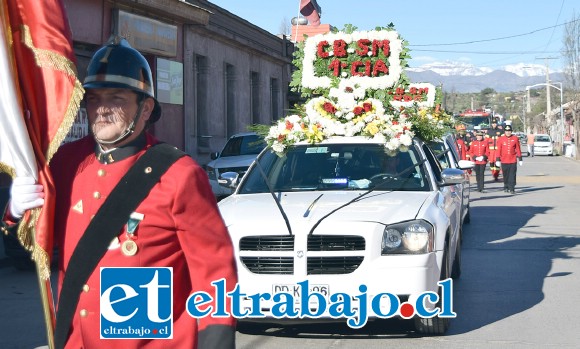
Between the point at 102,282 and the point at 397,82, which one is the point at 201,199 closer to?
the point at 102,282

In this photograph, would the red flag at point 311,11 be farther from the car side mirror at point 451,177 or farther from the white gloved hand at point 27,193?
the white gloved hand at point 27,193

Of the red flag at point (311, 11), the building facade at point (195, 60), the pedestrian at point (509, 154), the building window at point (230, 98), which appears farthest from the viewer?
the red flag at point (311, 11)

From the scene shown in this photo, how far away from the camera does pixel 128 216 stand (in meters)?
3.48

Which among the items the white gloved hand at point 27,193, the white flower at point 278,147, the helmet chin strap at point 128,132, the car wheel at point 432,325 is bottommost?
the car wheel at point 432,325

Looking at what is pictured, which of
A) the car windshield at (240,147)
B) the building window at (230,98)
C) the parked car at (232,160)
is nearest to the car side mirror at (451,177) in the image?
the parked car at (232,160)

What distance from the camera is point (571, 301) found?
1012 centimetres

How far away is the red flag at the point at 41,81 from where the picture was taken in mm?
3537

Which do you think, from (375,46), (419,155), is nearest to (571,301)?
(419,155)

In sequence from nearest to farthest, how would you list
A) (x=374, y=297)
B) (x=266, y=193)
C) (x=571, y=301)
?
(x=374, y=297) → (x=266, y=193) → (x=571, y=301)

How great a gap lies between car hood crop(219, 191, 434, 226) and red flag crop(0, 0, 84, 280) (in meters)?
4.66

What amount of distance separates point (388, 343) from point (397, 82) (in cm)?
434

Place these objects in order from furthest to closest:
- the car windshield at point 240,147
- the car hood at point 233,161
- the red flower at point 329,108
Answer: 1. the car windshield at point 240,147
2. the car hood at point 233,161
3. the red flower at point 329,108

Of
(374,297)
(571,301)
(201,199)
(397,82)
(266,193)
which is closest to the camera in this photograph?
(201,199)

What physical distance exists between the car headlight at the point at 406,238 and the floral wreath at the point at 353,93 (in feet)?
6.48
